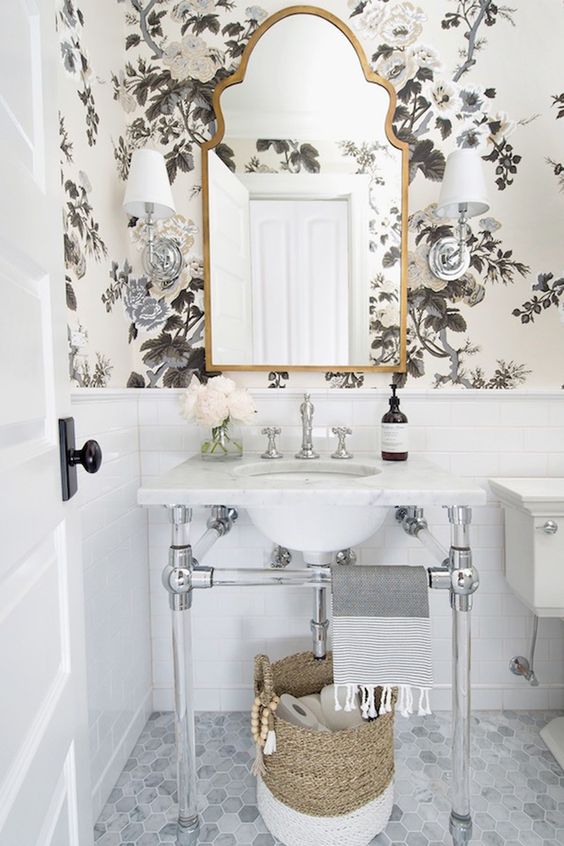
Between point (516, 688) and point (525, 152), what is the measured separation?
5.61ft

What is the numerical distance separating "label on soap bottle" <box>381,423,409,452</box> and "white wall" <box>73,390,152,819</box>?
765 mm

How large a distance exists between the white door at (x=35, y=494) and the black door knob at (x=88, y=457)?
33 millimetres

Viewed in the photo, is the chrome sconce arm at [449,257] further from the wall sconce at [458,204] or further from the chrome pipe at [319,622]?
the chrome pipe at [319,622]

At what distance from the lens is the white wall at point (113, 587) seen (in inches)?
47.5

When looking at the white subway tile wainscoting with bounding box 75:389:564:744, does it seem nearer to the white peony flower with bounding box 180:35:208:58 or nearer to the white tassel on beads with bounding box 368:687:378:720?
the white tassel on beads with bounding box 368:687:378:720

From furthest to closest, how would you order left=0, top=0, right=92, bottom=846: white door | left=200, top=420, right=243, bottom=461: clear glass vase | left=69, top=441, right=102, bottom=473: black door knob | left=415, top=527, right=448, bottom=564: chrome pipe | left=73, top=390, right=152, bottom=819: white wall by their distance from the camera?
1. left=200, top=420, right=243, bottom=461: clear glass vase
2. left=73, top=390, right=152, bottom=819: white wall
3. left=415, top=527, right=448, bottom=564: chrome pipe
4. left=69, top=441, right=102, bottom=473: black door knob
5. left=0, top=0, right=92, bottom=846: white door

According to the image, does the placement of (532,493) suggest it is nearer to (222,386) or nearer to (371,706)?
(371,706)

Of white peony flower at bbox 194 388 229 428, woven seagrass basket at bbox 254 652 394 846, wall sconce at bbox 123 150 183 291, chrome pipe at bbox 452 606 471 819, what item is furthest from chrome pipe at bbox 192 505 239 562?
wall sconce at bbox 123 150 183 291

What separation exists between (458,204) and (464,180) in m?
0.07

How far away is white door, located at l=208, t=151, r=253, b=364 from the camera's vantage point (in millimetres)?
1550

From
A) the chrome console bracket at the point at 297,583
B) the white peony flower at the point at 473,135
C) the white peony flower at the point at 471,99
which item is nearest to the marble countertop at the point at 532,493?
the chrome console bracket at the point at 297,583

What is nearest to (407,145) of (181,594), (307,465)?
(307,465)

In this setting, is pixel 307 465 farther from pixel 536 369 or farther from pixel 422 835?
pixel 422 835

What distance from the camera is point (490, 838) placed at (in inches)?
45.9
